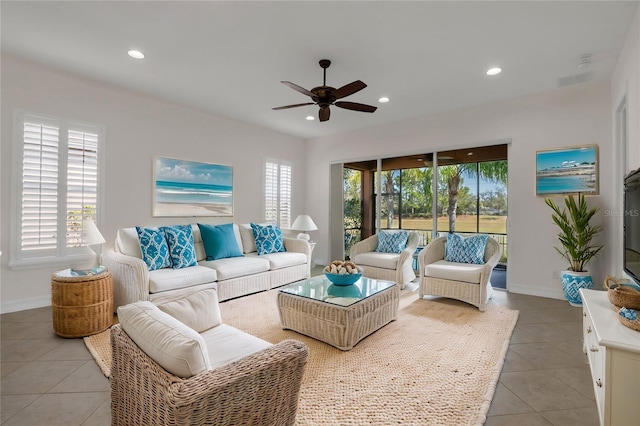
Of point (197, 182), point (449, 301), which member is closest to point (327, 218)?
point (197, 182)

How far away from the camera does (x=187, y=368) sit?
1129mm

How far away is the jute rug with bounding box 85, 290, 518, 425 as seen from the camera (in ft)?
5.97

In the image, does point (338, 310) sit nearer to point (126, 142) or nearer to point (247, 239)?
point (247, 239)

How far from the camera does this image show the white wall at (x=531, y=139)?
384 centimetres

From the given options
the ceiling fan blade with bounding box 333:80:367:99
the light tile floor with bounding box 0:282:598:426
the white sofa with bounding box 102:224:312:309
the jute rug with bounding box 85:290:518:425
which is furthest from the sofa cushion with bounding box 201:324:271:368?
the ceiling fan blade with bounding box 333:80:367:99

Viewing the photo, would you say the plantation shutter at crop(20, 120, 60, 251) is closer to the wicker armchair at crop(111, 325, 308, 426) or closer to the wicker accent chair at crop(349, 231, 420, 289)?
the wicker armchair at crop(111, 325, 308, 426)

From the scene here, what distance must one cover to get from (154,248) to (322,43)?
114 inches

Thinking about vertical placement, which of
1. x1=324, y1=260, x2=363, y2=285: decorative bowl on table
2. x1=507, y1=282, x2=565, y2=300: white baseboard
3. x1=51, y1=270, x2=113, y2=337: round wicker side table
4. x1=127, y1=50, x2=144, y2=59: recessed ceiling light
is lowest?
x1=507, y1=282, x2=565, y2=300: white baseboard

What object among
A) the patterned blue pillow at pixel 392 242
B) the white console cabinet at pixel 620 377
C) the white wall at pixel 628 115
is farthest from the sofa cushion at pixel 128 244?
the white wall at pixel 628 115

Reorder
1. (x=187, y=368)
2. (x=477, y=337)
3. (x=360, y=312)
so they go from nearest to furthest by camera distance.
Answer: (x=187, y=368) → (x=360, y=312) → (x=477, y=337)

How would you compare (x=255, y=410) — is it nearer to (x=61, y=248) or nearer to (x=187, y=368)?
(x=187, y=368)

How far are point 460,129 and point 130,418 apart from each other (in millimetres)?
5140

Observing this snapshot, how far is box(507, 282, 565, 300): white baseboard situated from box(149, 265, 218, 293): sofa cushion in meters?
4.10

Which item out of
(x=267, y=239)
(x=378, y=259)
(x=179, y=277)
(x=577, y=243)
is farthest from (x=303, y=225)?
(x=577, y=243)
